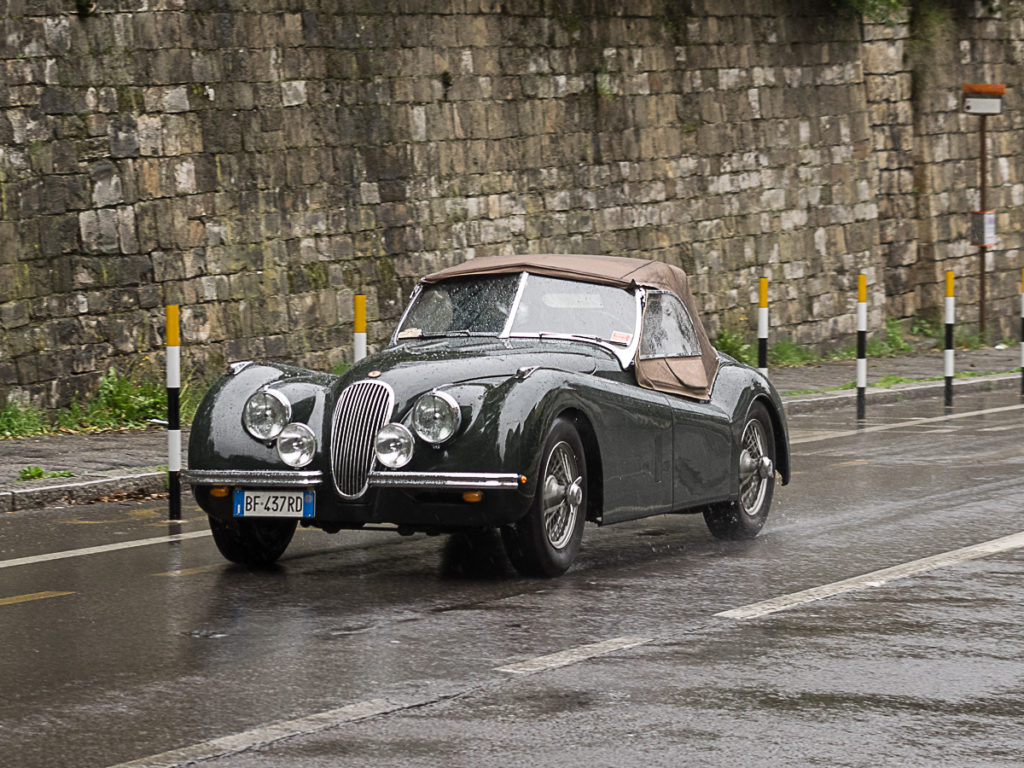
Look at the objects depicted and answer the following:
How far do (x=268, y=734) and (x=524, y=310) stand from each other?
4484 mm

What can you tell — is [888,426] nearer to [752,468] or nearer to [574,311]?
[752,468]

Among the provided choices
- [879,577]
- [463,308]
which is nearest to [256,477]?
[463,308]

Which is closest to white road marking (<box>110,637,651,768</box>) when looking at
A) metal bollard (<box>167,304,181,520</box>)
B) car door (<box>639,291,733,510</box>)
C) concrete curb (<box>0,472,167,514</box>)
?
car door (<box>639,291,733,510</box>)

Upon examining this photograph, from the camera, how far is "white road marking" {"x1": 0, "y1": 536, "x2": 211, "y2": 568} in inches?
348

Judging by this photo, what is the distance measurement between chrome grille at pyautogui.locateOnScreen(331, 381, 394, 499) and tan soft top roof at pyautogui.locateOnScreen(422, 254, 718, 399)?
1.67 m

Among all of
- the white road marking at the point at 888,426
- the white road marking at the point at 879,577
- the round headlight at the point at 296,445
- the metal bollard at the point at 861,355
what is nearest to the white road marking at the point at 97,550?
the round headlight at the point at 296,445

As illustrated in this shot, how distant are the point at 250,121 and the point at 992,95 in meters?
13.3

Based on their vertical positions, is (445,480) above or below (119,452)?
above

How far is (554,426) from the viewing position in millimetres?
8242

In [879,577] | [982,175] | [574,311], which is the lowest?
[879,577]

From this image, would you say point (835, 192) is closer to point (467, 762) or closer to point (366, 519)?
point (366, 519)

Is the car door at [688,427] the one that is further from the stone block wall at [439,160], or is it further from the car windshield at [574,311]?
the stone block wall at [439,160]

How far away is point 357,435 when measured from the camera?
323 inches

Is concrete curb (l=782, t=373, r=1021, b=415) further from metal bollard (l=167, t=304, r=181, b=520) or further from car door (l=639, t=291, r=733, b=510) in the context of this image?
metal bollard (l=167, t=304, r=181, b=520)
